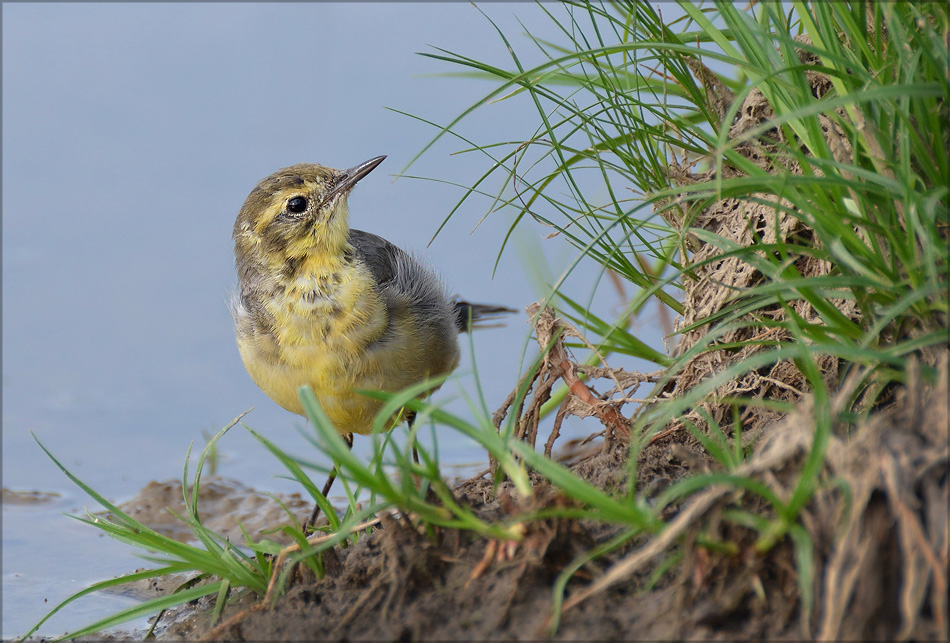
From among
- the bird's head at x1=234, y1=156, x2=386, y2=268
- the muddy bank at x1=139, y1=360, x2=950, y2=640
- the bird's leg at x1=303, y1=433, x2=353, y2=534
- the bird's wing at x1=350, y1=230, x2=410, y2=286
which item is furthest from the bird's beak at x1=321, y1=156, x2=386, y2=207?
the muddy bank at x1=139, y1=360, x2=950, y2=640

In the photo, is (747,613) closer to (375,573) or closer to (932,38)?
(375,573)

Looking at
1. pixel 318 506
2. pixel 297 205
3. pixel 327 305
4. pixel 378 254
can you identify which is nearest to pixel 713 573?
pixel 318 506

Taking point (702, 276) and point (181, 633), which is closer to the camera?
point (181, 633)

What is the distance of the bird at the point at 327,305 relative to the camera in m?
4.26

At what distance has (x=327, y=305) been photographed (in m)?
4.30

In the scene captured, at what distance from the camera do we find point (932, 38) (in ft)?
7.70

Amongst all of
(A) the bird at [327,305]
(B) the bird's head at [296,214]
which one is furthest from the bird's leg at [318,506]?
(B) the bird's head at [296,214]

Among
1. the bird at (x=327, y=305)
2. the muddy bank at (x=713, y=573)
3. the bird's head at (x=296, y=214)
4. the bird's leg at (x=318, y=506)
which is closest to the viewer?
the muddy bank at (x=713, y=573)

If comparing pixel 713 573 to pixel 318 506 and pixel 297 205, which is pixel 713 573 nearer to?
pixel 318 506

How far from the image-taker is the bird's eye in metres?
4.65

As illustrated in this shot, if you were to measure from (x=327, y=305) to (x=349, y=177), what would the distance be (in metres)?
0.78

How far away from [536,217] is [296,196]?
1.62m

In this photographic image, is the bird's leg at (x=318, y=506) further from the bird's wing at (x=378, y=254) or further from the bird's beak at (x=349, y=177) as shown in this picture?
the bird's beak at (x=349, y=177)

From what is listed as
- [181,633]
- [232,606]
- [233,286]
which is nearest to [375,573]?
[232,606]
